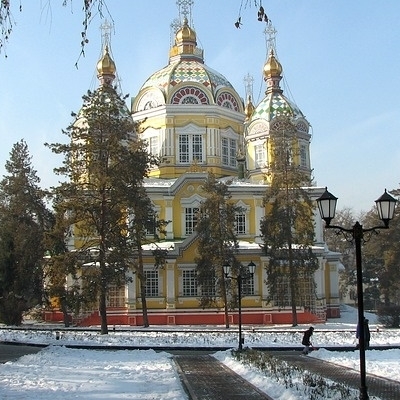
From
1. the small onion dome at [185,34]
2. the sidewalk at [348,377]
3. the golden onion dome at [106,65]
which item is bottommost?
the sidewalk at [348,377]

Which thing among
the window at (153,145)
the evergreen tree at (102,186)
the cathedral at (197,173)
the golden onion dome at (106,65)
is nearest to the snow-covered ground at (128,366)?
the evergreen tree at (102,186)

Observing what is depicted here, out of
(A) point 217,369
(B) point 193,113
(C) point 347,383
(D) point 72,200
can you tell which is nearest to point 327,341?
(A) point 217,369

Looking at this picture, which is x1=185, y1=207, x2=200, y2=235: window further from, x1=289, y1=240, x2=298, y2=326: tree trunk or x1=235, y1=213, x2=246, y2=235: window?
x1=289, y1=240, x2=298, y2=326: tree trunk

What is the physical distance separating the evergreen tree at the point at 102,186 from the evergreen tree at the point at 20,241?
22.2ft

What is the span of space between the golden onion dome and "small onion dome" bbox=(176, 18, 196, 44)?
5614 millimetres

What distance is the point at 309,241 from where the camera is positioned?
3559 cm

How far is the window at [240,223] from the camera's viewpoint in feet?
138

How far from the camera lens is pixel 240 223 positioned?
42.2 meters

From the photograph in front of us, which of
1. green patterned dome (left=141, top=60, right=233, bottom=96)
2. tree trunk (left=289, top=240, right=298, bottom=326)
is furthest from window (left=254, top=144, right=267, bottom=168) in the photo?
tree trunk (left=289, top=240, right=298, bottom=326)

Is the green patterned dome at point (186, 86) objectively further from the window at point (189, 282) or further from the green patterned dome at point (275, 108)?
the window at point (189, 282)

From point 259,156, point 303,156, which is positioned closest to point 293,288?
point 259,156

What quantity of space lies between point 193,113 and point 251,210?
26.5 ft

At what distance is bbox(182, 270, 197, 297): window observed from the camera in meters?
39.6

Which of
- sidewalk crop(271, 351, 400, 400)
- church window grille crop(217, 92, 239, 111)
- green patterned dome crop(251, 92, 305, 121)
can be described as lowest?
sidewalk crop(271, 351, 400, 400)
